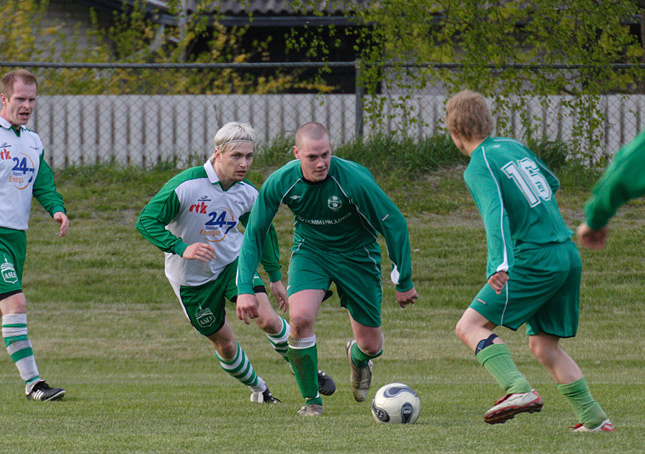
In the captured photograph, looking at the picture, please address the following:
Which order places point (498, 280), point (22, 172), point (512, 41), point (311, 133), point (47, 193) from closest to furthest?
1. point (498, 280)
2. point (311, 133)
3. point (22, 172)
4. point (47, 193)
5. point (512, 41)

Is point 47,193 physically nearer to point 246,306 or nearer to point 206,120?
point 246,306

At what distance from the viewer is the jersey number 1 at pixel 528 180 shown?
4996mm

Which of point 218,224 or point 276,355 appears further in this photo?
point 276,355

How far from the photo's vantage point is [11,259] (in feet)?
23.5

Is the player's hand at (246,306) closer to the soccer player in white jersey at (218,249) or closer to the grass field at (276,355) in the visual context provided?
the grass field at (276,355)

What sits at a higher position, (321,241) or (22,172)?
(22,172)

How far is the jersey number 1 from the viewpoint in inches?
197

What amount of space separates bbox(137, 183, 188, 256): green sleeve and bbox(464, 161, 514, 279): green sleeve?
2.20 meters

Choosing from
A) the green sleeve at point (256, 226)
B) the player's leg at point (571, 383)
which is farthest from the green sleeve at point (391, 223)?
the player's leg at point (571, 383)

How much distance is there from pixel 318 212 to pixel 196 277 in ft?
4.26

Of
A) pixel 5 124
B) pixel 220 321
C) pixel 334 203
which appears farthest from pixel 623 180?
pixel 5 124

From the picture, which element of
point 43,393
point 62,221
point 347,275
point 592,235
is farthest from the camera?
point 62,221

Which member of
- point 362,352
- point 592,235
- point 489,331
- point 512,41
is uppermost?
point 512,41

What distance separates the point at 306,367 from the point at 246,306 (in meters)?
0.62
